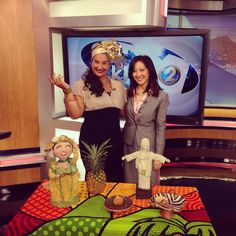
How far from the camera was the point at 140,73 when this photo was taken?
245cm

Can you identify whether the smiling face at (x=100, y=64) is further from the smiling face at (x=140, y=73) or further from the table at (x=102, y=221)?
the table at (x=102, y=221)

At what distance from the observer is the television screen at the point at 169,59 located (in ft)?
10.2

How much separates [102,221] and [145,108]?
3.47ft

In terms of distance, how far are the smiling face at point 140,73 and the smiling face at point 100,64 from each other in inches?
9.6

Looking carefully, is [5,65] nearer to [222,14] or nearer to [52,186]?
[52,186]

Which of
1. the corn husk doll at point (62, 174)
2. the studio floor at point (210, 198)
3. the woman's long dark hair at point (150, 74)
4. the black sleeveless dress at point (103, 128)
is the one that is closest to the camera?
the corn husk doll at point (62, 174)

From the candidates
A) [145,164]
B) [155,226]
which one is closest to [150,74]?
[145,164]

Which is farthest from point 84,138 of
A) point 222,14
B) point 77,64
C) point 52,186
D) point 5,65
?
point 222,14

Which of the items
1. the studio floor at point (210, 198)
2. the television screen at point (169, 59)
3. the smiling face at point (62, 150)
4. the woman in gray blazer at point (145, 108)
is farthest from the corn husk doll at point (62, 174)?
the television screen at point (169, 59)

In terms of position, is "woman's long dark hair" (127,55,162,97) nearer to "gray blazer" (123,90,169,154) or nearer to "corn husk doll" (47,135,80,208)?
"gray blazer" (123,90,169,154)

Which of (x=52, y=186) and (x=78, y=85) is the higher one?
(x=78, y=85)

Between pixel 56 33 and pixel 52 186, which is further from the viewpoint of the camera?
pixel 56 33

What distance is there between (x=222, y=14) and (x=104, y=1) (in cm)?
234

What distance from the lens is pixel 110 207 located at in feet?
5.98
